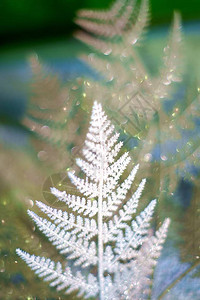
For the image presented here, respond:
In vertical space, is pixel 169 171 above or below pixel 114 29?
below

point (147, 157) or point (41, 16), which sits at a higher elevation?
point (41, 16)

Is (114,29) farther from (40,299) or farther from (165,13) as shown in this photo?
(40,299)

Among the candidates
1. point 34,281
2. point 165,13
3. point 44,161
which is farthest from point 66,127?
point 165,13

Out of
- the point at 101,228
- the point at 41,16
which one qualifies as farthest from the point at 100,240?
the point at 41,16

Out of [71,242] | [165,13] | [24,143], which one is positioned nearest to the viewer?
[71,242]

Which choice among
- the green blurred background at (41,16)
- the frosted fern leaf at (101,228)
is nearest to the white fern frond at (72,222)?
the frosted fern leaf at (101,228)

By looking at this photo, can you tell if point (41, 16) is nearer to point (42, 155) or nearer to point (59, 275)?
point (42, 155)

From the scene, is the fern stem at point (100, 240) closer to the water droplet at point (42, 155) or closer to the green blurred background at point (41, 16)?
the water droplet at point (42, 155)
